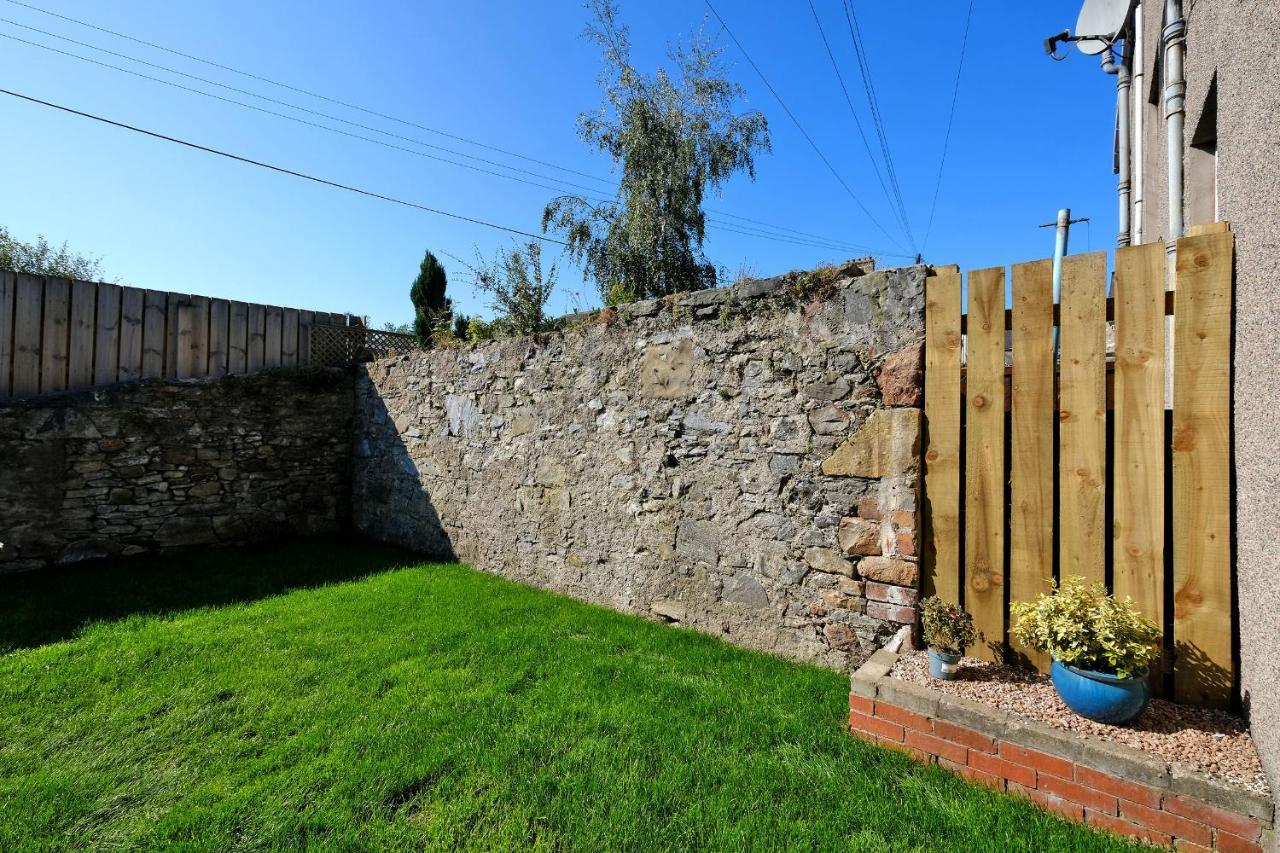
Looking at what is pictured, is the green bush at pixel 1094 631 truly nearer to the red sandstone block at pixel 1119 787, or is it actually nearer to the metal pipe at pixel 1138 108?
the red sandstone block at pixel 1119 787

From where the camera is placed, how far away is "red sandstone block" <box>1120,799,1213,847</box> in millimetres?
1766

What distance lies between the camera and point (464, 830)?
2035 millimetres

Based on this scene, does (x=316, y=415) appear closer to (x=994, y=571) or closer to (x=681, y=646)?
(x=681, y=646)

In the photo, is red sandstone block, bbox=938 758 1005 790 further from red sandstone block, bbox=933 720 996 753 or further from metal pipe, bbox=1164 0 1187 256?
metal pipe, bbox=1164 0 1187 256

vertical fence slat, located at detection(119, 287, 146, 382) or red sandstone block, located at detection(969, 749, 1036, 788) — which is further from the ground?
vertical fence slat, located at detection(119, 287, 146, 382)

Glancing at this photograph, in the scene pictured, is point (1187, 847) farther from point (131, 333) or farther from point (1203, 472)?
point (131, 333)

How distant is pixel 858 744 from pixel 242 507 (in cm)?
700

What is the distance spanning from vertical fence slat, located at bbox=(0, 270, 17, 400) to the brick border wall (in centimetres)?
804

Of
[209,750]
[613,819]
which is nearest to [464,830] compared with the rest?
[613,819]

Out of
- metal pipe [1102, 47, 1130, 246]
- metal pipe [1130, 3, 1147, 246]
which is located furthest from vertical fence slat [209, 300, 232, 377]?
metal pipe [1102, 47, 1130, 246]

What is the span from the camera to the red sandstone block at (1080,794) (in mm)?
1908

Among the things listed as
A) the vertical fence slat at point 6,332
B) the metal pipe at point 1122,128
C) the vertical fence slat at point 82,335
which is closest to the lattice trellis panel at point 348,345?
the vertical fence slat at point 82,335

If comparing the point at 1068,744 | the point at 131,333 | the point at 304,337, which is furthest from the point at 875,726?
the point at 131,333

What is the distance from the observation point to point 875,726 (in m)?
2.47
